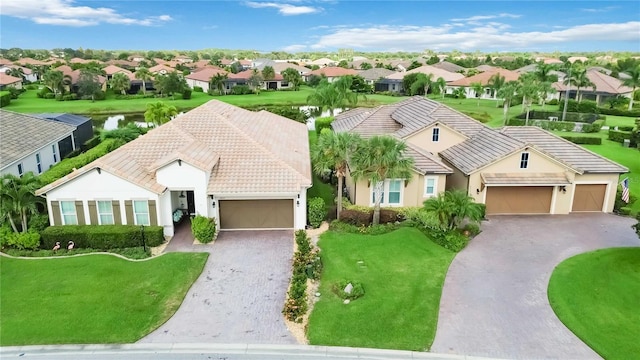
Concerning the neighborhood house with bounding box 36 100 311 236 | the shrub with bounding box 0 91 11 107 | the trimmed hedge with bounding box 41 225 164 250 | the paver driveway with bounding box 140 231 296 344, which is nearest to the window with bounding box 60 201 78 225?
the neighborhood house with bounding box 36 100 311 236

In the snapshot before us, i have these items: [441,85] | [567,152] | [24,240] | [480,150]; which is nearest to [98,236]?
[24,240]

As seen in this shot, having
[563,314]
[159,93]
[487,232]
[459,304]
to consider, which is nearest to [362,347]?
[459,304]

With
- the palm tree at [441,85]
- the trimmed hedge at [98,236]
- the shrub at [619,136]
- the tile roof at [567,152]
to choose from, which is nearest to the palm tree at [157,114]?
the trimmed hedge at [98,236]

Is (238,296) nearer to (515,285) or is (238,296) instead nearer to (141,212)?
(141,212)

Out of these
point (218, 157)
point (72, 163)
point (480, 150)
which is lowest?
point (72, 163)

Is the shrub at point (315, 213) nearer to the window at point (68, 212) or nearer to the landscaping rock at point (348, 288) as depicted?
the landscaping rock at point (348, 288)

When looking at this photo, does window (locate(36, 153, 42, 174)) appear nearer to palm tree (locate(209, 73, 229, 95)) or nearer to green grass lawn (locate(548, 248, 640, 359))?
green grass lawn (locate(548, 248, 640, 359))

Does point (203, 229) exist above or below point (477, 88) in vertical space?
below
